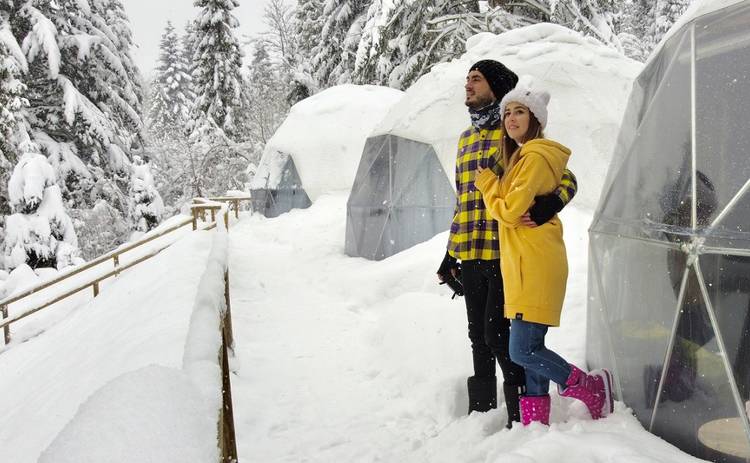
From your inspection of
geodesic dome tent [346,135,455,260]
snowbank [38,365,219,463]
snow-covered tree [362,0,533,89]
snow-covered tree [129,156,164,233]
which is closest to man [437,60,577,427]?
snowbank [38,365,219,463]

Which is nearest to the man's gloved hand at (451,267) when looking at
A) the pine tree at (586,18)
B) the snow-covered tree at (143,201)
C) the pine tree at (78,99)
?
the pine tree at (586,18)

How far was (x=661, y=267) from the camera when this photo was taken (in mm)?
2578

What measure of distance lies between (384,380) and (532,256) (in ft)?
7.76

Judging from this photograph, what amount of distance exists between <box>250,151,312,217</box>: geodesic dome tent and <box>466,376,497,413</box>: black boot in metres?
14.3

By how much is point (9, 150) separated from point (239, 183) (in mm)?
19578

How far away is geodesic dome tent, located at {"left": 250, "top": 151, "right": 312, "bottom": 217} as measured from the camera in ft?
58.0


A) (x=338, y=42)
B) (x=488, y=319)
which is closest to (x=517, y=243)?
(x=488, y=319)

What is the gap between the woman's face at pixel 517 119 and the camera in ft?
8.47

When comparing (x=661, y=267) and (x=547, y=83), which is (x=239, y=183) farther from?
(x=661, y=267)

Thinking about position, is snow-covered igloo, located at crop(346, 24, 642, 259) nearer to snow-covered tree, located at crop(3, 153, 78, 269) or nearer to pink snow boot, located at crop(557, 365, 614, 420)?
pink snow boot, located at crop(557, 365, 614, 420)

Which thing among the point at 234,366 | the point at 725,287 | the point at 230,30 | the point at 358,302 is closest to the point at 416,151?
the point at 358,302

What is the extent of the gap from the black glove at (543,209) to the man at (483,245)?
8.0 inches

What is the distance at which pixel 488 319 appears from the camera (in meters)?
2.84

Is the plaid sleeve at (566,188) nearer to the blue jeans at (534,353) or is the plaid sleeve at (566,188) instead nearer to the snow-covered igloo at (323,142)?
the blue jeans at (534,353)
